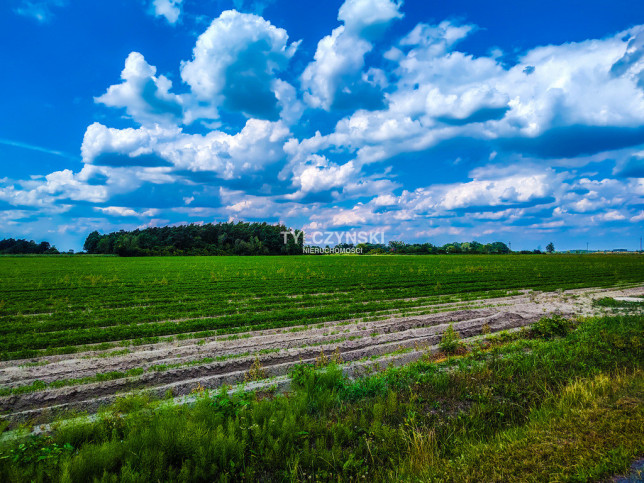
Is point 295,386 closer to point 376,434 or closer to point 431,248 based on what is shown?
point 376,434

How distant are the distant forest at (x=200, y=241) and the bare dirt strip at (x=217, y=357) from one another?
422ft

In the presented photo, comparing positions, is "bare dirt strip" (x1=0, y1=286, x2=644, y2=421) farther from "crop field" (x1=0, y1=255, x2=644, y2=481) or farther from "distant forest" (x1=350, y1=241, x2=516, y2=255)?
"distant forest" (x1=350, y1=241, x2=516, y2=255)

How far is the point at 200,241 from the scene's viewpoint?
142m

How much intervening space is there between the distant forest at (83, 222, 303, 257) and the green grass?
5322 inches

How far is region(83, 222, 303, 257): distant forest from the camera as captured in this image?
129375mm

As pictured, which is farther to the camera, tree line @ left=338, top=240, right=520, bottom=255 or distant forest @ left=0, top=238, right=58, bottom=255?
tree line @ left=338, top=240, right=520, bottom=255

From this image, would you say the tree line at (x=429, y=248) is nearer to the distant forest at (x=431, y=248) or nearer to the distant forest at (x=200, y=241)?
the distant forest at (x=431, y=248)

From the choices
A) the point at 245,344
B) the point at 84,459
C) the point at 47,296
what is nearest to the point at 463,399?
the point at 84,459

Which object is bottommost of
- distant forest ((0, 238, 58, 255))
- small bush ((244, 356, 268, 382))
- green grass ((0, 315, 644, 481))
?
small bush ((244, 356, 268, 382))

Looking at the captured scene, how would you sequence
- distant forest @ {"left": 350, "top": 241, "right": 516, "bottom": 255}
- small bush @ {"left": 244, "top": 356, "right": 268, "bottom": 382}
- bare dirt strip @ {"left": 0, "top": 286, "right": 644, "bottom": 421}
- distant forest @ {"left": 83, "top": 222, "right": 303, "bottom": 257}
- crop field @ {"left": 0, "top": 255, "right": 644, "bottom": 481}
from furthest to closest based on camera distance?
distant forest @ {"left": 350, "top": 241, "right": 516, "bottom": 255} → distant forest @ {"left": 83, "top": 222, "right": 303, "bottom": 257} → small bush @ {"left": 244, "top": 356, "right": 268, "bottom": 382} → bare dirt strip @ {"left": 0, "top": 286, "right": 644, "bottom": 421} → crop field @ {"left": 0, "top": 255, "right": 644, "bottom": 481}

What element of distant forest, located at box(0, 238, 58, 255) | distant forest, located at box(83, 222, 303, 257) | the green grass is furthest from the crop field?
distant forest, located at box(0, 238, 58, 255)

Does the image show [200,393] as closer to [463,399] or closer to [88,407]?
[88,407]

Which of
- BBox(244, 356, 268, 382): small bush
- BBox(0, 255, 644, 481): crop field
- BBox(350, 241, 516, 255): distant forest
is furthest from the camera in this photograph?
BBox(350, 241, 516, 255): distant forest

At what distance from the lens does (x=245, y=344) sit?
1123 cm
